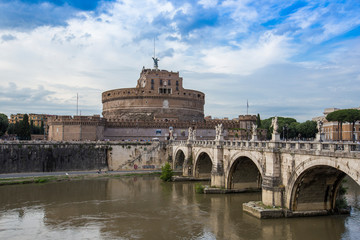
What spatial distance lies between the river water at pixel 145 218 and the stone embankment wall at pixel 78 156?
412 inches

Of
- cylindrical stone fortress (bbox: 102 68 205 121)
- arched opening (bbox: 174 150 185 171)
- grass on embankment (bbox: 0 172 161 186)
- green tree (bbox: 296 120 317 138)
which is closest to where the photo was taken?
grass on embankment (bbox: 0 172 161 186)

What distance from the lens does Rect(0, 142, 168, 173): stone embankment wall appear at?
41719mm

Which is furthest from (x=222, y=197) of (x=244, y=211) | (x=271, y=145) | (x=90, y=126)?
(x=90, y=126)

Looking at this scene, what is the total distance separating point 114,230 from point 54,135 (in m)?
37.4

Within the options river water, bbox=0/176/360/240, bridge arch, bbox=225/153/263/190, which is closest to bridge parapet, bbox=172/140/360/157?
bridge arch, bbox=225/153/263/190

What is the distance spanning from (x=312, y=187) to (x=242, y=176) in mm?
9630

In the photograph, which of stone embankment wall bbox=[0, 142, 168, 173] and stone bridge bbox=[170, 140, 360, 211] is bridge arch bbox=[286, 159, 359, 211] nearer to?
stone bridge bbox=[170, 140, 360, 211]

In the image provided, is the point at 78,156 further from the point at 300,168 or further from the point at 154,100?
the point at 300,168

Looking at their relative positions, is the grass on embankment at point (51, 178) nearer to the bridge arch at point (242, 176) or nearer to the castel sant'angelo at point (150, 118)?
the castel sant'angelo at point (150, 118)

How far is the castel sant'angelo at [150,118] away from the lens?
5234 centimetres

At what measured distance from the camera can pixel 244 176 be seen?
2838cm

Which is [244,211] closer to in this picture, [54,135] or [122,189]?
[122,189]

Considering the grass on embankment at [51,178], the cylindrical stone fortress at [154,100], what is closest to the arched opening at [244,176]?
the grass on embankment at [51,178]

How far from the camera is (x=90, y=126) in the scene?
5247cm
